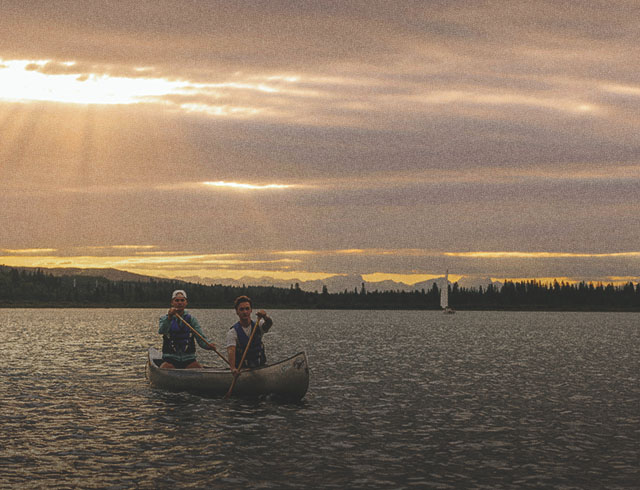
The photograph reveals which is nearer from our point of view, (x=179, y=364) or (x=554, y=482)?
(x=554, y=482)

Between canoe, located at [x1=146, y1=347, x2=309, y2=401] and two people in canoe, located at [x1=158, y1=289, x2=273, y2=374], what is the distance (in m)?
0.68

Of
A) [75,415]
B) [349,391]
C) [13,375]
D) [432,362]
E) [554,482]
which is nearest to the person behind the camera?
[554,482]

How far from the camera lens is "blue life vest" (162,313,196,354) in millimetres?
31361

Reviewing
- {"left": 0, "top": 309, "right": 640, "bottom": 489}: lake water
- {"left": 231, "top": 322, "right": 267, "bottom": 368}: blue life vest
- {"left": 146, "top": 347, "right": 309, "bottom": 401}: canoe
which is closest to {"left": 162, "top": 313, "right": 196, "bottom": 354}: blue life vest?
{"left": 146, "top": 347, "right": 309, "bottom": 401}: canoe

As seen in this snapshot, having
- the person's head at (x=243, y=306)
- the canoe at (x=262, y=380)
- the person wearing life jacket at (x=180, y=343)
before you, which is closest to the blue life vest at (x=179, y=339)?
the person wearing life jacket at (x=180, y=343)

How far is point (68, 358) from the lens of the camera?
190 ft

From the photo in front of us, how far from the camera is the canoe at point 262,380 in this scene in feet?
95.8

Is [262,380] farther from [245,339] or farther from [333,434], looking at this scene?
[333,434]

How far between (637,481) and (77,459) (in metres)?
14.5

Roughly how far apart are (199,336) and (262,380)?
325cm

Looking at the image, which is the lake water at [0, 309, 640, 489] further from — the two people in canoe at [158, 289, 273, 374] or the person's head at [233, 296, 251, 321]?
the person's head at [233, 296, 251, 321]

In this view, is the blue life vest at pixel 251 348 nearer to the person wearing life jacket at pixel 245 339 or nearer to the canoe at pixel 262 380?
the person wearing life jacket at pixel 245 339

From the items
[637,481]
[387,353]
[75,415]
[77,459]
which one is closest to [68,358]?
[387,353]

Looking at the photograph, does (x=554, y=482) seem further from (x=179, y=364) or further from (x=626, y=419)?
(x=179, y=364)
